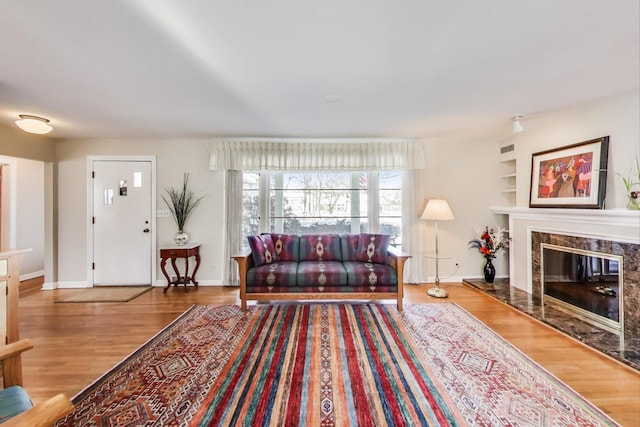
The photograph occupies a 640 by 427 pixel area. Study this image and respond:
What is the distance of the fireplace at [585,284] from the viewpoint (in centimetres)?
260

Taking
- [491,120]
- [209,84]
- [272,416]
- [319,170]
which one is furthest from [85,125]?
[491,120]

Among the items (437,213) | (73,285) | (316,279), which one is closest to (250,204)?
(316,279)

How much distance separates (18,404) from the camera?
1161mm

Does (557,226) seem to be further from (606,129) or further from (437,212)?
(437,212)

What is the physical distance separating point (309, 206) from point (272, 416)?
3145 mm

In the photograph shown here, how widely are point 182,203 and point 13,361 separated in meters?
3.10

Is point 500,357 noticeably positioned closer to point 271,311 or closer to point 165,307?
point 271,311

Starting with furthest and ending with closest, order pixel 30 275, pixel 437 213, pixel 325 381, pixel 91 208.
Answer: pixel 30 275
pixel 91 208
pixel 437 213
pixel 325 381

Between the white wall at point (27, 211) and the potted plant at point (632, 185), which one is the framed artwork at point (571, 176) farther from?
the white wall at point (27, 211)

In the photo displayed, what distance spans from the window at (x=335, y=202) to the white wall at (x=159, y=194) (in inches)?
35.6

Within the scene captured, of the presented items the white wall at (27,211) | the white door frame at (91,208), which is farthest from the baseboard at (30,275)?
the white door frame at (91,208)

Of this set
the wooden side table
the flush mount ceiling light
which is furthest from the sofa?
the flush mount ceiling light

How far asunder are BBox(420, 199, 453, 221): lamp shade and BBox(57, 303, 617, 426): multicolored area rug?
1.50m

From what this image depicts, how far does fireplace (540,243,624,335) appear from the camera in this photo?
2598 millimetres
